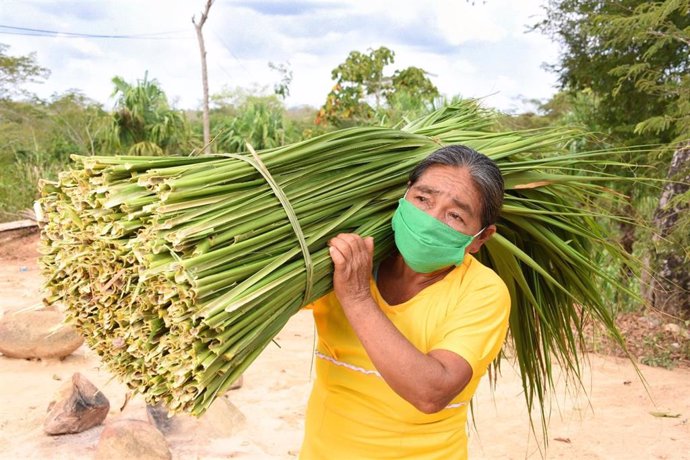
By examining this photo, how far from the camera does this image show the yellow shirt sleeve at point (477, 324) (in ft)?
4.73

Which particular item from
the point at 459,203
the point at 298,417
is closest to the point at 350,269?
the point at 459,203

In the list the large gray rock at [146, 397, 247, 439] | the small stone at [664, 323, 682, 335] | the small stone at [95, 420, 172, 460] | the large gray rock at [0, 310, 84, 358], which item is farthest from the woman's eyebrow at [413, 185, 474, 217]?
the small stone at [664, 323, 682, 335]

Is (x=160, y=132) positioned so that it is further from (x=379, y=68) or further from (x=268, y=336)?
(x=268, y=336)

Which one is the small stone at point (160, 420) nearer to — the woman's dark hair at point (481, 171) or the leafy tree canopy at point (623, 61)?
the woman's dark hair at point (481, 171)

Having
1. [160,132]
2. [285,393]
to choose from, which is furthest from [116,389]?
[160,132]

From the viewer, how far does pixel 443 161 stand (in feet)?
5.01

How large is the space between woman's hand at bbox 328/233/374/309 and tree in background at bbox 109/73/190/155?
1288 centimetres

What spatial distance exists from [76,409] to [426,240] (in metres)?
3.12

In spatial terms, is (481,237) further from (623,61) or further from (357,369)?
(623,61)

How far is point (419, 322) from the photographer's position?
5.07ft

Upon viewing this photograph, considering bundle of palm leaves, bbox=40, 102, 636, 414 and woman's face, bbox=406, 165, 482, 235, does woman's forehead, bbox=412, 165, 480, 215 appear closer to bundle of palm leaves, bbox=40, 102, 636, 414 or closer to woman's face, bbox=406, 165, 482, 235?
woman's face, bbox=406, 165, 482, 235

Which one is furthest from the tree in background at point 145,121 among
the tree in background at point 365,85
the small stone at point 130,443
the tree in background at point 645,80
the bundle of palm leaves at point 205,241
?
the bundle of palm leaves at point 205,241

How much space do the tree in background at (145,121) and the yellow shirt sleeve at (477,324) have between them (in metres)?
12.9

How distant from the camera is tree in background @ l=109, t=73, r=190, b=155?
1411 centimetres
